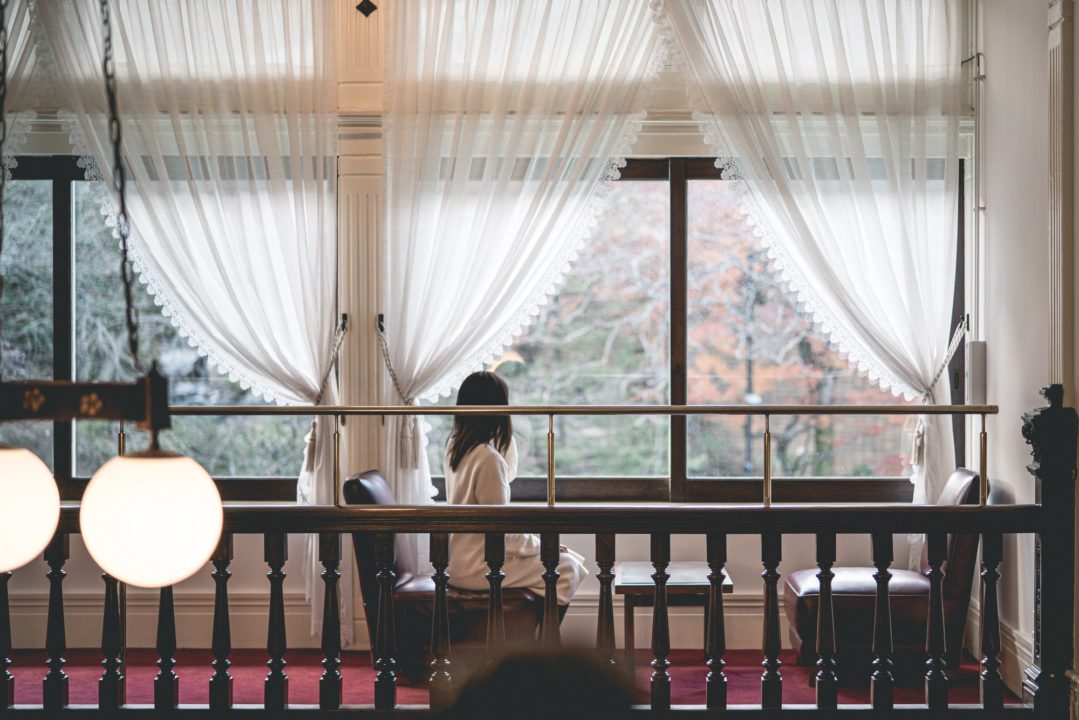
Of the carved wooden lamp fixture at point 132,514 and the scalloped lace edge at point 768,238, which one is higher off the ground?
the scalloped lace edge at point 768,238

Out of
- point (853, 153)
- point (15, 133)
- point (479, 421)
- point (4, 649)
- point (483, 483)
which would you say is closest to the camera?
point (4, 649)

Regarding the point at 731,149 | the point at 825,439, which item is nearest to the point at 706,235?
the point at 731,149

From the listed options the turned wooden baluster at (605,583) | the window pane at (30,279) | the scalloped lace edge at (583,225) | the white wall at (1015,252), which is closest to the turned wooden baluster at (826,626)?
the turned wooden baluster at (605,583)

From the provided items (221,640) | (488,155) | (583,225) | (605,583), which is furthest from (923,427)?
(221,640)

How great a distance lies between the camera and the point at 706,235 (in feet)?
16.1

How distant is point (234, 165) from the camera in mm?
4680

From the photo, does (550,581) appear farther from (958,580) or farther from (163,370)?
(163,370)

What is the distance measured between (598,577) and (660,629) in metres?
0.24

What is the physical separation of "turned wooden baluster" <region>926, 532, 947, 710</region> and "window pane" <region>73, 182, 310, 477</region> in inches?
121

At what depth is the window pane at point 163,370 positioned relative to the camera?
495cm

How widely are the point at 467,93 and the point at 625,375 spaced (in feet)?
4.98

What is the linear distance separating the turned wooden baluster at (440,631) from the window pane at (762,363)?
2.34 metres

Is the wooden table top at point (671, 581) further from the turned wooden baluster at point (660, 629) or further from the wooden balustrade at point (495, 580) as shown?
the wooden balustrade at point (495, 580)

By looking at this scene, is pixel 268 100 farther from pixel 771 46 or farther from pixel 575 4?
pixel 771 46
